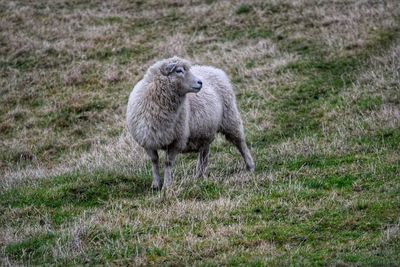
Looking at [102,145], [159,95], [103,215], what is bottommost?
[102,145]

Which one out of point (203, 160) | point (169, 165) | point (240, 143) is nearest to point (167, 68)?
point (169, 165)

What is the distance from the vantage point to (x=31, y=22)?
22250mm

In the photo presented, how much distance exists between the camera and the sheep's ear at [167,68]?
33.4 feet

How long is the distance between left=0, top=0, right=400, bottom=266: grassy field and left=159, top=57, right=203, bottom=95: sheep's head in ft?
5.06

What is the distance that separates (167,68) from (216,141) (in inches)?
138

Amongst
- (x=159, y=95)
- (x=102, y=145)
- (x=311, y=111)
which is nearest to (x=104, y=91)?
(x=102, y=145)

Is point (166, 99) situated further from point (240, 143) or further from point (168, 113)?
point (240, 143)

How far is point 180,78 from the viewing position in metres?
10.2

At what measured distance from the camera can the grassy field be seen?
7184 mm

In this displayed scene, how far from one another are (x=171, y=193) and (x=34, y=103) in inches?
361

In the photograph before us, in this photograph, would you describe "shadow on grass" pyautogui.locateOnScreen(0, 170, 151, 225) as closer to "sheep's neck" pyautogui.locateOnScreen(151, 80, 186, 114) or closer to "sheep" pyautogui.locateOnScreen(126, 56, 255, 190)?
"sheep" pyautogui.locateOnScreen(126, 56, 255, 190)

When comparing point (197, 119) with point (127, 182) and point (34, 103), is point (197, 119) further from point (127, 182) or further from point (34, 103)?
point (34, 103)

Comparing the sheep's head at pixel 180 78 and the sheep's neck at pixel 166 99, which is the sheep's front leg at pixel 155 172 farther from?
the sheep's head at pixel 180 78

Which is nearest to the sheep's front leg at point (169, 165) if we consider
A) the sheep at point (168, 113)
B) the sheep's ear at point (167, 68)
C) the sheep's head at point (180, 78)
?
the sheep at point (168, 113)
